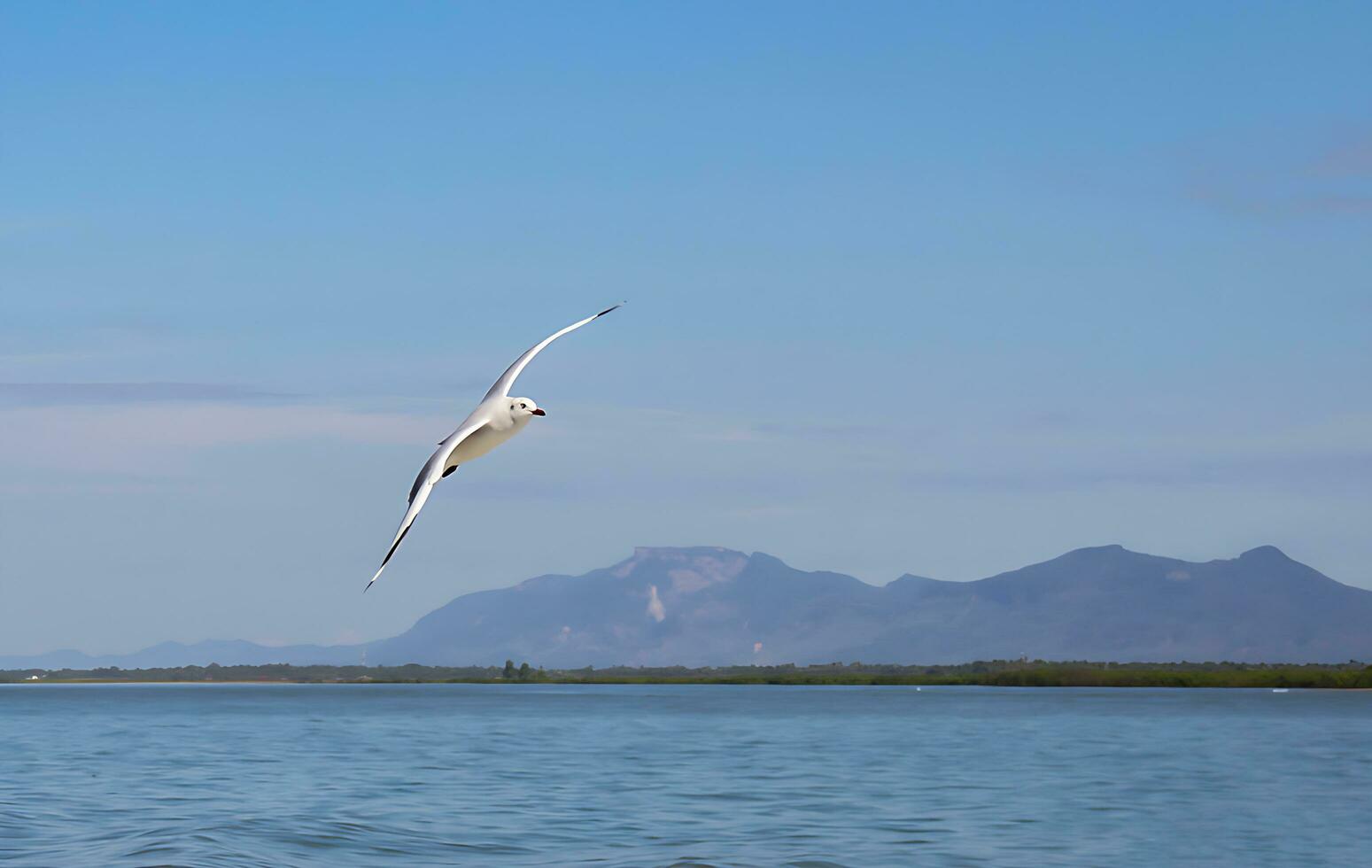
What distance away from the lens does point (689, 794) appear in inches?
1705

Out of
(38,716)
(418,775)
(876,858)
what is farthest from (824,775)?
(38,716)

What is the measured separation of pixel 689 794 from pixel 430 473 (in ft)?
106

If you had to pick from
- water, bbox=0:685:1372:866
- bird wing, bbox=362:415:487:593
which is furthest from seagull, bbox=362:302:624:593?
water, bbox=0:685:1372:866

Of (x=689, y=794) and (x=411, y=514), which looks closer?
(x=411, y=514)

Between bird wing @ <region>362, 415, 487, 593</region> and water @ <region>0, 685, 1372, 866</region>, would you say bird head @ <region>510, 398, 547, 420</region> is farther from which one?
water @ <region>0, 685, 1372, 866</region>

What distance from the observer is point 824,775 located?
49.9 m

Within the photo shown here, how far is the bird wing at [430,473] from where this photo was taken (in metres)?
11.2

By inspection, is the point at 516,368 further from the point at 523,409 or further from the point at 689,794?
the point at 689,794

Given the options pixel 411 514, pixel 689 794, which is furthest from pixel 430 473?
pixel 689 794

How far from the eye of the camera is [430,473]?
12.3 meters

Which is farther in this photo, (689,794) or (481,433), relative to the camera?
(689,794)

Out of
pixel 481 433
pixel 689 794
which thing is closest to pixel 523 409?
pixel 481 433

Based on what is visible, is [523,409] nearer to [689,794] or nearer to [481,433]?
[481,433]

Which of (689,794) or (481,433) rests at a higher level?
(481,433)
